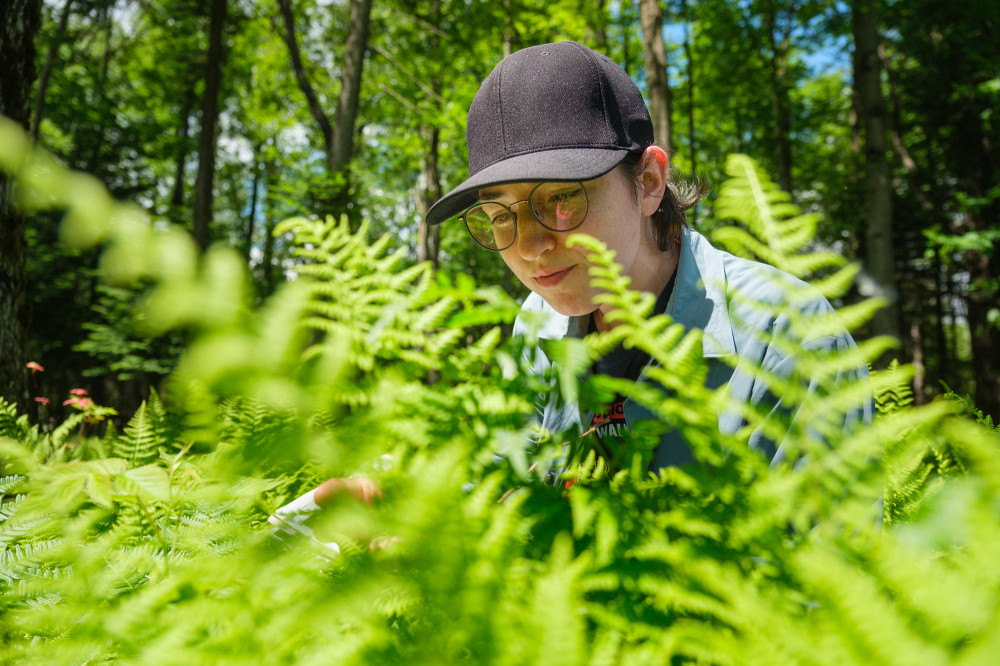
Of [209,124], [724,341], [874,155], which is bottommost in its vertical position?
Result: [724,341]

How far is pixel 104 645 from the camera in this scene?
58 cm

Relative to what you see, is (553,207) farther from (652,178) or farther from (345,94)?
(345,94)

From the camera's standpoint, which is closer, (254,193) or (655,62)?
(655,62)

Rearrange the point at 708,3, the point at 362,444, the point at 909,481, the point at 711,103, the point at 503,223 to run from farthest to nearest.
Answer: the point at 711,103
the point at 708,3
the point at 503,223
the point at 909,481
the point at 362,444

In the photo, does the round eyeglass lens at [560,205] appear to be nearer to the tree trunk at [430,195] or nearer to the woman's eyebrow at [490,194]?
the woman's eyebrow at [490,194]

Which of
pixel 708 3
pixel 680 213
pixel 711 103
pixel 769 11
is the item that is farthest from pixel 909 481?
pixel 711 103

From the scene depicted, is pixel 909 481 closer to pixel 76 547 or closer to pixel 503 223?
pixel 503 223

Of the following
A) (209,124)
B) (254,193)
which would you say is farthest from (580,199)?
(254,193)

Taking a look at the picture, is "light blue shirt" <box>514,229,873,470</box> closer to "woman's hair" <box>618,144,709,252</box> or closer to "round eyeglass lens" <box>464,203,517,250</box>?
"woman's hair" <box>618,144,709,252</box>

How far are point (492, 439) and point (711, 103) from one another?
60.4 feet

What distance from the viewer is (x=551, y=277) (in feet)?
5.33

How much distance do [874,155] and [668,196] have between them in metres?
8.54

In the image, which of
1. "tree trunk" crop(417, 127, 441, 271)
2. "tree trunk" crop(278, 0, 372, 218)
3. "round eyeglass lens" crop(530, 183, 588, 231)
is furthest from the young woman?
"tree trunk" crop(417, 127, 441, 271)

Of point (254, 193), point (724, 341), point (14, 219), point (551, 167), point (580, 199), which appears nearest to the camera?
point (724, 341)
